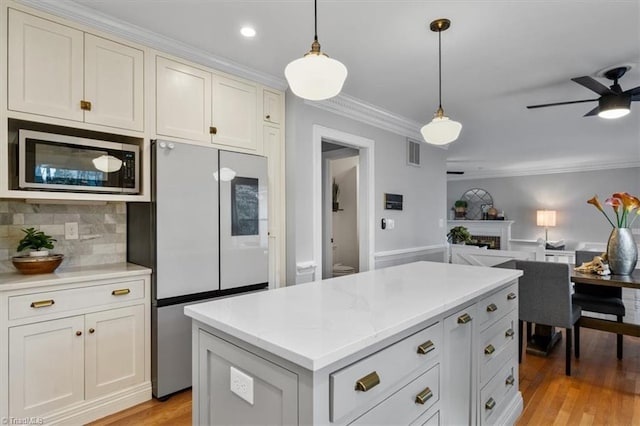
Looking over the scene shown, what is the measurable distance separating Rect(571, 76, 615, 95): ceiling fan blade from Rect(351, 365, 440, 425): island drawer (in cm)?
241

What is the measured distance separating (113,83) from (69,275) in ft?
4.00

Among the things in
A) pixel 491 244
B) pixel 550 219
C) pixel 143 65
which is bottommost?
pixel 491 244

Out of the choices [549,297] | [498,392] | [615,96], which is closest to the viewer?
[498,392]

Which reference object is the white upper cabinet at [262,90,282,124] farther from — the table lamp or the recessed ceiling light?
the table lamp

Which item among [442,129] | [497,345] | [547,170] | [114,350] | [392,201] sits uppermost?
[547,170]

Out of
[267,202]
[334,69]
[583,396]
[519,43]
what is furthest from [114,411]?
[519,43]

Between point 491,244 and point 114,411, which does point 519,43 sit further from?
point 491,244

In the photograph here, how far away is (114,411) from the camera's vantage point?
2213mm

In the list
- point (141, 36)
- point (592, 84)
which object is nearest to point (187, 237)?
point (141, 36)

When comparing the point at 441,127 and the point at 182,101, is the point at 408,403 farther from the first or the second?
the point at 182,101

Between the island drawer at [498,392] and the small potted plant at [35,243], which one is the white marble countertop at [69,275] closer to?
the small potted plant at [35,243]

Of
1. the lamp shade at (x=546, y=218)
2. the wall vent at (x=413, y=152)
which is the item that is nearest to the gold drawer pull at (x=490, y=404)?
the wall vent at (x=413, y=152)

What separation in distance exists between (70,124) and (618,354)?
4.69 metres

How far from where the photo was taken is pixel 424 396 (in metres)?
1.33
